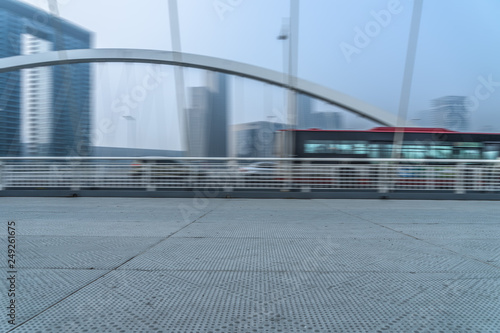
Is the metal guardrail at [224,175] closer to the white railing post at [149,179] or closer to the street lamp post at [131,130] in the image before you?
the white railing post at [149,179]

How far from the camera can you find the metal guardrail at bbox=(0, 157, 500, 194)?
27.0ft

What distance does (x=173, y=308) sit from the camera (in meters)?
1.71

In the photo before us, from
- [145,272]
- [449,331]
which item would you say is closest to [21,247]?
[145,272]

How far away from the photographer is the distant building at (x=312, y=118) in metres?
12.8

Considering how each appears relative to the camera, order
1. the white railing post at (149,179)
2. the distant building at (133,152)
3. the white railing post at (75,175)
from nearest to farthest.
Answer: the white railing post at (75,175), the white railing post at (149,179), the distant building at (133,152)

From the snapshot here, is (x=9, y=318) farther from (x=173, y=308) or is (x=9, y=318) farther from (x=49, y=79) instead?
(x=49, y=79)

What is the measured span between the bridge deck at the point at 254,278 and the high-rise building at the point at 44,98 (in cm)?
927

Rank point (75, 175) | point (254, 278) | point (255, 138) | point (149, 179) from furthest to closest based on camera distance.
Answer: point (255, 138), point (149, 179), point (75, 175), point (254, 278)

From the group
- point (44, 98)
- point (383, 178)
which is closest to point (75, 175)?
point (44, 98)

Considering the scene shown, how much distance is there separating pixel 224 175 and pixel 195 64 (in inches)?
304

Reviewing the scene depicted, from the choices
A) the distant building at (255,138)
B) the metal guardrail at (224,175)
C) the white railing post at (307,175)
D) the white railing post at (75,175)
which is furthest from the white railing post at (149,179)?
the white railing post at (307,175)

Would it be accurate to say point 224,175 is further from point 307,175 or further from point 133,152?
point 133,152

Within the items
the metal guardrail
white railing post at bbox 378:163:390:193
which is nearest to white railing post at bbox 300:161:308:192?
the metal guardrail

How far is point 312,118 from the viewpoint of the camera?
1313cm
